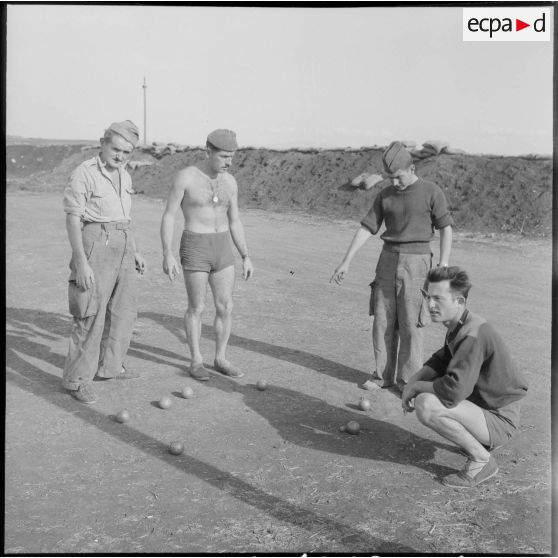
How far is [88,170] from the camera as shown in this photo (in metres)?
6.06

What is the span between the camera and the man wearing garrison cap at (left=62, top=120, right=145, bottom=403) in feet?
19.7

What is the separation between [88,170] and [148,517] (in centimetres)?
302

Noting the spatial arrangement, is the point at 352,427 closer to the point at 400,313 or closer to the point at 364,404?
the point at 364,404

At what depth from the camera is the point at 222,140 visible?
6.32 metres

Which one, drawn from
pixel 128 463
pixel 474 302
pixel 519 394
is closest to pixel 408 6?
pixel 519 394

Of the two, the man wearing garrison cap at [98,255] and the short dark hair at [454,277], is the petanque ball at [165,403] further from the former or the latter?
the short dark hair at [454,277]

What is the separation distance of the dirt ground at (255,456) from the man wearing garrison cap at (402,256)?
427mm

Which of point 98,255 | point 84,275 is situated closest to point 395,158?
point 98,255

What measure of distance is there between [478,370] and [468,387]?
13cm

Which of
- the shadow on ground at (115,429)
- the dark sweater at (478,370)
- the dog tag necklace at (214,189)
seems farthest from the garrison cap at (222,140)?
the dark sweater at (478,370)

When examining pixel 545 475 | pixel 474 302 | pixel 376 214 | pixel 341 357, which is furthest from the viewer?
pixel 474 302

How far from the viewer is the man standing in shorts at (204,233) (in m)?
6.53

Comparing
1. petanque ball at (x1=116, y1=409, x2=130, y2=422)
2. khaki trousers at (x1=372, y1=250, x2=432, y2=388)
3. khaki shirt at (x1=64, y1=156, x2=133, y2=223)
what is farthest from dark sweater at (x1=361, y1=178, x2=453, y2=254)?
petanque ball at (x1=116, y1=409, x2=130, y2=422)

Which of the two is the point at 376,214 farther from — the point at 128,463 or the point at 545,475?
the point at 128,463
